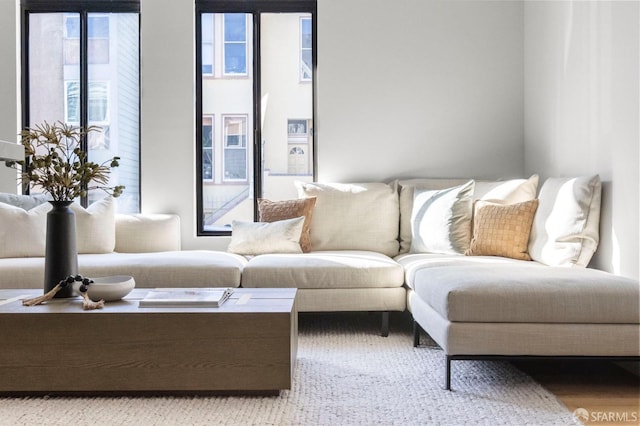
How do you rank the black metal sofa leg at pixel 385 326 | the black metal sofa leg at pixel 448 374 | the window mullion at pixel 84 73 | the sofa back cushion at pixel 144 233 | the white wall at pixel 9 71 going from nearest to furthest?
1. the black metal sofa leg at pixel 448 374
2. the black metal sofa leg at pixel 385 326
3. the sofa back cushion at pixel 144 233
4. the white wall at pixel 9 71
5. the window mullion at pixel 84 73

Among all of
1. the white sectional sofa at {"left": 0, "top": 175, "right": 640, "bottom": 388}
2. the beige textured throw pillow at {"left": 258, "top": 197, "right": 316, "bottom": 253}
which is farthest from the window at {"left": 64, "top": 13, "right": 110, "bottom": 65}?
the beige textured throw pillow at {"left": 258, "top": 197, "right": 316, "bottom": 253}

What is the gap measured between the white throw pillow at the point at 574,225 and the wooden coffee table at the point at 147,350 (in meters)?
1.69

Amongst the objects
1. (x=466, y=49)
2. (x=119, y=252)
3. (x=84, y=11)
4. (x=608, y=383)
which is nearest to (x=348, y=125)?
(x=466, y=49)

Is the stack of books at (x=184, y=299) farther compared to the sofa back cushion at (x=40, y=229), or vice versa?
the sofa back cushion at (x=40, y=229)

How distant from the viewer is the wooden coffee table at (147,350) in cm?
230

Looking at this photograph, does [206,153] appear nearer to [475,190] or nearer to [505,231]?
[475,190]

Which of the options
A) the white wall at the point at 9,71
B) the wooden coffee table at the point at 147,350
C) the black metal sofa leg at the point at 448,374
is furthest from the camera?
the white wall at the point at 9,71

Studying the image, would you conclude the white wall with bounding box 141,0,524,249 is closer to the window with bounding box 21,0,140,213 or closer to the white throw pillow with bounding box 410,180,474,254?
the window with bounding box 21,0,140,213

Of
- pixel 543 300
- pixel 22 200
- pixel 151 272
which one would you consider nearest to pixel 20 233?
pixel 22 200

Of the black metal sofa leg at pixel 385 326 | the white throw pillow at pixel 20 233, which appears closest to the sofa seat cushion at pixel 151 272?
the white throw pillow at pixel 20 233

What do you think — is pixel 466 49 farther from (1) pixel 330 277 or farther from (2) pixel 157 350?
(2) pixel 157 350

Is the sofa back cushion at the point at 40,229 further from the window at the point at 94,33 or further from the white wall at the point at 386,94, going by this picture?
the window at the point at 94,33

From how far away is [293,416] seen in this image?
84.0 inches

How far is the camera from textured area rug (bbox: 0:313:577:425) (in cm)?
211
